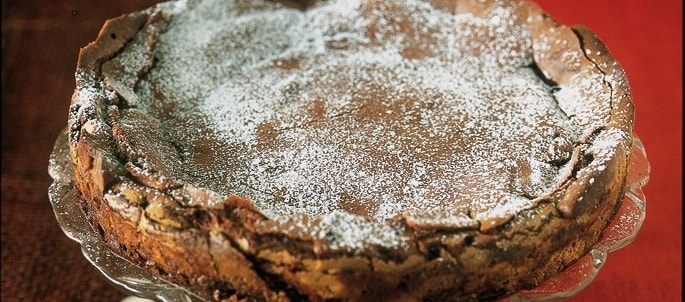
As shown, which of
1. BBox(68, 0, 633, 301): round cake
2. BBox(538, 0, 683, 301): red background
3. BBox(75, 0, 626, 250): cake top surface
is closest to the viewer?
BBox(68, 0, 633, 301): round cake

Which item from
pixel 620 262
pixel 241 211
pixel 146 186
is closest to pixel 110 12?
pixel 146 186

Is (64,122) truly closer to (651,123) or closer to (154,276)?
(154,276)

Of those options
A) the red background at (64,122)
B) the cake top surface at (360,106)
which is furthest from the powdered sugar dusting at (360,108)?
the red background at (64,122)

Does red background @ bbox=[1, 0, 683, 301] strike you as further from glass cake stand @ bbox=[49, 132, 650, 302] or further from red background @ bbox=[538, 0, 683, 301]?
glass cake stand @ bbox=[49, 132, 650, 302]

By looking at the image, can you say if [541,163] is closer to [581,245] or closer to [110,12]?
[581,245]

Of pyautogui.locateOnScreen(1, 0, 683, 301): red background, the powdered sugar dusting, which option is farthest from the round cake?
pyautogui.locateOnScreen(1, 0, 683, 301): red background

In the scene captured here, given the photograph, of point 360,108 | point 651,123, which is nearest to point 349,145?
point 360,108

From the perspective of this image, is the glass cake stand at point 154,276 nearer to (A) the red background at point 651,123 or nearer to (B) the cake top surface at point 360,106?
(B) the cake top surface at point 360,106
